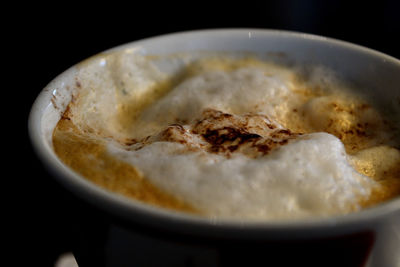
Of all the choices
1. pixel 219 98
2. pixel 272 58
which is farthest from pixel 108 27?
pixel 219 98

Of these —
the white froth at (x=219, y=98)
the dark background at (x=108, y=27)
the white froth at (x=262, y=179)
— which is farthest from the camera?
the dark background at (x=108, y=27)

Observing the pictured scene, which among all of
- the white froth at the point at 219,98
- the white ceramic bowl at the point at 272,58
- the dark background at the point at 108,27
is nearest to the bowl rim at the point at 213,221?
the white ceramic bowl at the point at 272,58

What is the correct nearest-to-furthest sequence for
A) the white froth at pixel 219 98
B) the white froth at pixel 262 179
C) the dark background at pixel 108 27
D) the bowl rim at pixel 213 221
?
the bowl rim at pixel 213 221 → the white froth at pixel 262 179 → the white froth at pixel 219 98 → the dark background at pixel 108 27

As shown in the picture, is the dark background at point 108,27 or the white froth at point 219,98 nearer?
the white froth at point 219,98

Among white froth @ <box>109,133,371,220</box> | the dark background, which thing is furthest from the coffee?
the dark background

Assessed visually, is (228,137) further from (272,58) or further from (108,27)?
(108,27)

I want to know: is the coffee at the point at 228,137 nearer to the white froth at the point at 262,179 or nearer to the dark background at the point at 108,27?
the white froth at the point at 262,179
